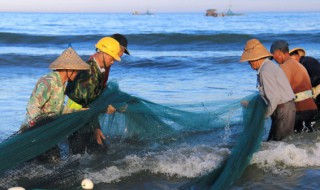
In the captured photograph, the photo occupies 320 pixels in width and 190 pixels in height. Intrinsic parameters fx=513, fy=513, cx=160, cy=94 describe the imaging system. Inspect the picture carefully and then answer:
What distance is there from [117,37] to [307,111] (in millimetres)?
2822

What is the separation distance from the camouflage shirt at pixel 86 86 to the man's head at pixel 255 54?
1685mm

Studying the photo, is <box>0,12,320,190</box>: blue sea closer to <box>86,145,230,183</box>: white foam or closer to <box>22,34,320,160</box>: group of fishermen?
<box>86,145,230,183</box>: white foam

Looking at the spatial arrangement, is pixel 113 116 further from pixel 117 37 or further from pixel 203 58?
pixel 203 58

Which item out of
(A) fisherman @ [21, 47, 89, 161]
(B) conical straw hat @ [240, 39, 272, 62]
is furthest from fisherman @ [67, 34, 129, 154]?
(B) conical straw hat @ [240, 39, 272, 62]

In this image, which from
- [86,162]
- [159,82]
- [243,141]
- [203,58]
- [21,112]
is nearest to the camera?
[243,141]

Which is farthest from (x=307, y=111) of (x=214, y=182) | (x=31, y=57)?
(x=31, y=57)

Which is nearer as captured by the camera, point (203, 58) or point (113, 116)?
point (113, 116)

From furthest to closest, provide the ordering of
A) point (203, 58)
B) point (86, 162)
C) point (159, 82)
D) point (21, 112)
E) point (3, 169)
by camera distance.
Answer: point (203, 58) < point (159, 82) < point (21, 112) < point (86, 162) < point (3, 169)

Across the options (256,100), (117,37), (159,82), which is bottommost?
(159,82)

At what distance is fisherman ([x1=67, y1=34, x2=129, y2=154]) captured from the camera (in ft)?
17.9

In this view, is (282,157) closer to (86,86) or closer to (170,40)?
(86,86)

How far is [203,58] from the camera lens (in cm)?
2070

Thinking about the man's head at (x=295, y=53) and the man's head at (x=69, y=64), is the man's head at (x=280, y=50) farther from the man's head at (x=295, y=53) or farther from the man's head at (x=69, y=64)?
the man's head at (x=69, y=64)

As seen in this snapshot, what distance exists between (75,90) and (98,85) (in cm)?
29
